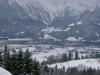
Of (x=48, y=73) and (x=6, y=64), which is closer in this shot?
(x=6, y=64)

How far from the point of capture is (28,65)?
40.6m

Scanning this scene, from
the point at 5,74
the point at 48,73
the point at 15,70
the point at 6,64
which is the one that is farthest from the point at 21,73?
the point at 48,73

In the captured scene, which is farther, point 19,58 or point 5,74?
point 19,58

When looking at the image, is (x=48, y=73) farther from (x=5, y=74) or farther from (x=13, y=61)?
(x=5, y=74)

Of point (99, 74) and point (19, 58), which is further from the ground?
point (19, 58)

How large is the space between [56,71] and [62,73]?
4933 millimetres

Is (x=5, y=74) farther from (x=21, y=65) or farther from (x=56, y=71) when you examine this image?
(x=56, y=71)

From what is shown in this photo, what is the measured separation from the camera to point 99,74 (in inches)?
6594

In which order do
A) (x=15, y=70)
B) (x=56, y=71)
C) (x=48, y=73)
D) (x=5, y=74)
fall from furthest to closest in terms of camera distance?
(x=56, y=71) < (x=48, y=73) < (x=15, y=70) < (x=5, y=74)

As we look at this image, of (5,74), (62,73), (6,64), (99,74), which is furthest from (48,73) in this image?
(5,74)

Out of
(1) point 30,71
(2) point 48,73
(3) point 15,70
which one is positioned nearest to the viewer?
(3) point 15,70

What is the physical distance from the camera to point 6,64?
137 feet

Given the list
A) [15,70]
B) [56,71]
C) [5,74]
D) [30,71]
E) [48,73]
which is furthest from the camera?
[56,71]

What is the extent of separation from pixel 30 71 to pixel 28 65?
0.76m
